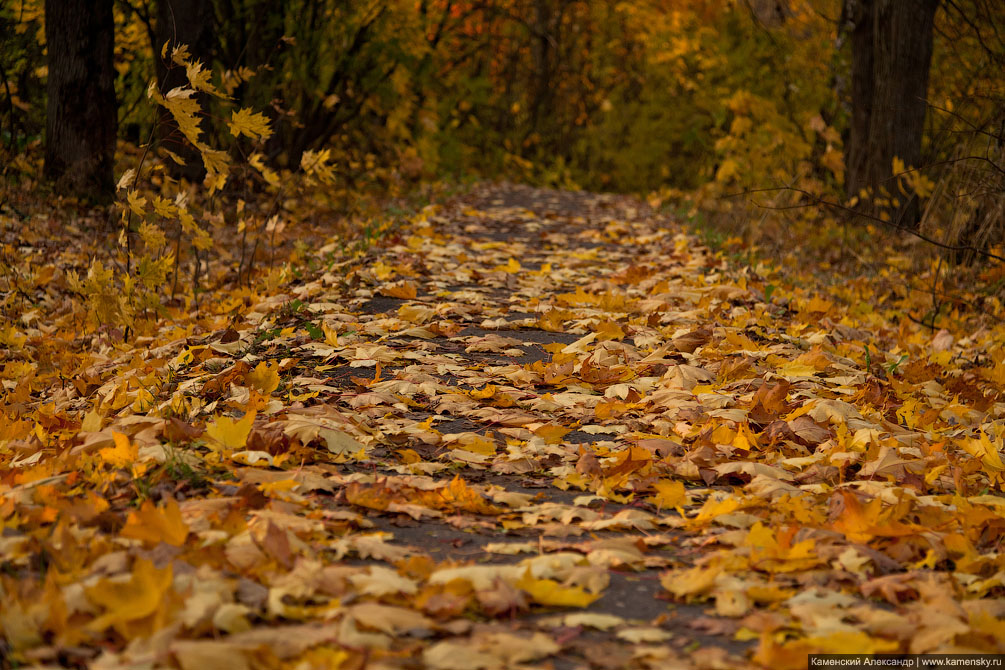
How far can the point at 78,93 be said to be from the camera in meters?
7.42

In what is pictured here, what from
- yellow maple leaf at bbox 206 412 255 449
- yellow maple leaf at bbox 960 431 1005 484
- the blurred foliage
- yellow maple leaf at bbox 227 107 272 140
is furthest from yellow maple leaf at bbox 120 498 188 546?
the blurred foliage

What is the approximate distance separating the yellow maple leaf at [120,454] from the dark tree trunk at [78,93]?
585 centimetres

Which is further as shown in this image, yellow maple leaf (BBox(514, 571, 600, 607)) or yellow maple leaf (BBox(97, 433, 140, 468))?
yellow maple leaf (BBox(97, 433, 140, 468))

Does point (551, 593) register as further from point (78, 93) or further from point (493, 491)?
point (78, 93)

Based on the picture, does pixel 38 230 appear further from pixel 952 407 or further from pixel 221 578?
pixel 952 407

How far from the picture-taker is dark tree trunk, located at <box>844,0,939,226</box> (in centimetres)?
825

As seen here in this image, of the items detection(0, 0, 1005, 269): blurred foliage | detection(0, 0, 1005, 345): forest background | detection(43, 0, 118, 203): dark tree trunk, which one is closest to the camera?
detection(0, 0, 1005, 345): forest background

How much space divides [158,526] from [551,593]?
0.88m

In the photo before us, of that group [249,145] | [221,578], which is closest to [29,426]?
[221,578]

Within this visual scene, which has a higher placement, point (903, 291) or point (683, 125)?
point (683, 125)

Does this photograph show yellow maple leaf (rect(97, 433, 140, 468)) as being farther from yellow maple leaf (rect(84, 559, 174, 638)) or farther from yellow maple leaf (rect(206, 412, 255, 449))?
yellow maple leaf (rect(84, 559, 174, 638))

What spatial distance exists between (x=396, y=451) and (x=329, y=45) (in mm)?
8296

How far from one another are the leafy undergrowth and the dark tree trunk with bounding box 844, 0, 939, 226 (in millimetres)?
4138

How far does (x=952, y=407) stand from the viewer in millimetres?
3498
